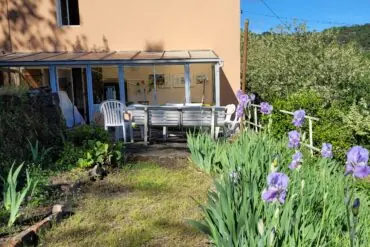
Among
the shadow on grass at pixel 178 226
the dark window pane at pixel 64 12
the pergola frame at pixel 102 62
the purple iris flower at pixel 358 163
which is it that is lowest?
the shadow on grass at pixel 178 226

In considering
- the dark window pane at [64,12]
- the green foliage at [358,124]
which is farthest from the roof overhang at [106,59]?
the green foliage at [358,124]

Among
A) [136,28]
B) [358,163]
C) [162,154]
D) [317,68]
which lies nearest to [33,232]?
[358,163]

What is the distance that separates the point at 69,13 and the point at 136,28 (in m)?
2.73

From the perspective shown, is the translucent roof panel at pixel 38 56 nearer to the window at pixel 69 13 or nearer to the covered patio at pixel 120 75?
the covered patio at pixel 120 75

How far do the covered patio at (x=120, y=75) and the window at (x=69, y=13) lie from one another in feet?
4.97

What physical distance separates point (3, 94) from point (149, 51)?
25.6ft

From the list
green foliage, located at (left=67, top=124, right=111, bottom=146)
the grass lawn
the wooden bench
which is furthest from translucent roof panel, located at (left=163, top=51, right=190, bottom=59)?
the grass lawn

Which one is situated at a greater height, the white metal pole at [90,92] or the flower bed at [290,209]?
the white metal pole at [90,92]

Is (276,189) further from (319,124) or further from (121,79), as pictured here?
(121,79)

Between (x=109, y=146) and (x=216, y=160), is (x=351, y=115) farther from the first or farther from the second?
(x=109, y=146)

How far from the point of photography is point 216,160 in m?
5.41

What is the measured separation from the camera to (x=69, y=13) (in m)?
13.5

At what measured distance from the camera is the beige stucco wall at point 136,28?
12.7 m

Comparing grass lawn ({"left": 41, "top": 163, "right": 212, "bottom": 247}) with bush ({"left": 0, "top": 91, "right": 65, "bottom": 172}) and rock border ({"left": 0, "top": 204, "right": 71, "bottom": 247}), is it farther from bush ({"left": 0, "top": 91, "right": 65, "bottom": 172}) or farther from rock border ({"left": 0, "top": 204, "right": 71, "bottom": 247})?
bush ({"left": 0, "top": 91, "right": 65, "bottom": 172})
